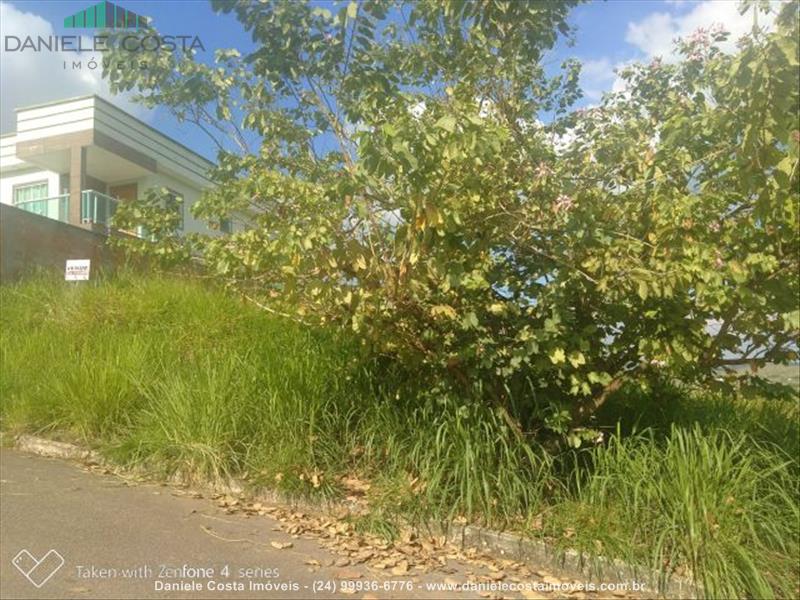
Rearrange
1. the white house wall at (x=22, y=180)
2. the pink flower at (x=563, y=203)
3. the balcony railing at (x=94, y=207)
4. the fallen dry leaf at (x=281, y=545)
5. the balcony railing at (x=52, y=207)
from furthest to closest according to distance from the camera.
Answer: the white house wall at (x=22, y=180), the balcony railing at (x=52, y=207), the balcony railing at (x=94, y=207), the fallen dry leaf at (x=281, y=545), the pink flower at (x=563, y=203)

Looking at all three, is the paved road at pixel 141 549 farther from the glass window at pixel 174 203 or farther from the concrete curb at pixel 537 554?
the glass window at pixel 174 203

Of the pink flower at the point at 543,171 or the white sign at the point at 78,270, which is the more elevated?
the pink flower at the point at 543,171

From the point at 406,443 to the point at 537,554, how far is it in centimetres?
124

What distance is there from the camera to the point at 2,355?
7.36 m

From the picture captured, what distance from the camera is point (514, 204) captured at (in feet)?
14.3

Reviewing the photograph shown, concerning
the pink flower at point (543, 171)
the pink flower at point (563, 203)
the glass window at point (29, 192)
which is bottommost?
the pink flower at point (563, 203)

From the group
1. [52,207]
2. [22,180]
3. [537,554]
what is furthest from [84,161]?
[537,554]

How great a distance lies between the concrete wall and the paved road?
5826 millimetres

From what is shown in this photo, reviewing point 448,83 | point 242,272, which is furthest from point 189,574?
point 448,83

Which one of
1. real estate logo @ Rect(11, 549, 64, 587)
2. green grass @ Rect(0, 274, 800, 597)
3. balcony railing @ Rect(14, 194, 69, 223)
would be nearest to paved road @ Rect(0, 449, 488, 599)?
real estate logo @ Rect(11, 549, 64, 587)

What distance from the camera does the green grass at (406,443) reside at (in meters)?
4.02

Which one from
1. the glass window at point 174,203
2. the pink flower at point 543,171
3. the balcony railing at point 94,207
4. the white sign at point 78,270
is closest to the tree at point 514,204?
the pink flower at point 543,171

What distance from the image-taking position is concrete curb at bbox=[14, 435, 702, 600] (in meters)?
3.87

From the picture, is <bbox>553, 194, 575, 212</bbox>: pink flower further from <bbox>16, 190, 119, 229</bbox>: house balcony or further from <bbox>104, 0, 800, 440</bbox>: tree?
<bbox>16, 190, 119, 229</bbox>: house balcony
